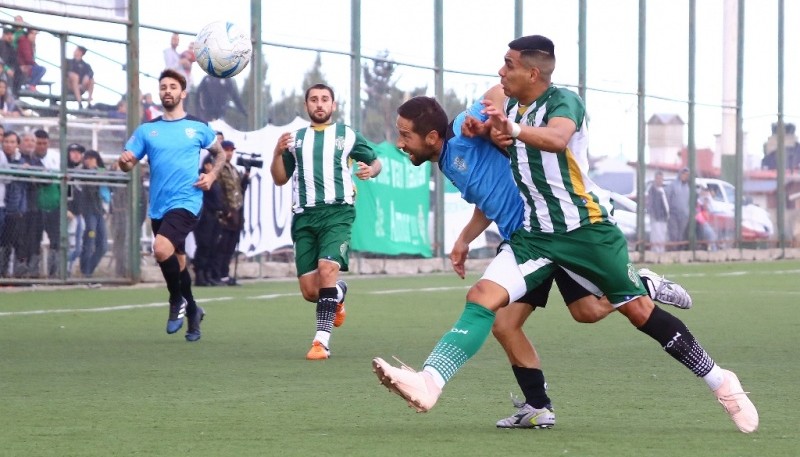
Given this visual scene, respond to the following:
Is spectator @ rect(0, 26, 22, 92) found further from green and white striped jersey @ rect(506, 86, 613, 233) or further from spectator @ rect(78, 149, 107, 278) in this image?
green and white striped jersey @ rect(506, 86, 613, 233)

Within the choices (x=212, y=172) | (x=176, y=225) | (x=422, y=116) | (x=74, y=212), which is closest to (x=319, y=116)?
(x=212, y=172)

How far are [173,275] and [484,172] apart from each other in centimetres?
543

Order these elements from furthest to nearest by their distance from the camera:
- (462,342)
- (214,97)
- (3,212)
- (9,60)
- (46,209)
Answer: (214,97) < (46,209) < (9,60) < (3,212) < (462,342)

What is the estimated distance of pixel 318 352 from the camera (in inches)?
413

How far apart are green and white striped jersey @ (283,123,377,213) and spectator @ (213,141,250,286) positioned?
9.19 metres

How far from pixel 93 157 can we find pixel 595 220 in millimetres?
14106

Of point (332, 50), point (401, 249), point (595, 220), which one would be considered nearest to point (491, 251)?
point (401, 249)

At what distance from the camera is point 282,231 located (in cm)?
2261

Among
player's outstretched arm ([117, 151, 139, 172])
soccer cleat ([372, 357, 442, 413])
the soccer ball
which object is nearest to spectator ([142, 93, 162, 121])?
the soccer ball

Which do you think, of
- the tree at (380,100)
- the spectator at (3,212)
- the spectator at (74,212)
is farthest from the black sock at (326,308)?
the tree at (380,100)

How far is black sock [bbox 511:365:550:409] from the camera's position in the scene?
7.00 metres

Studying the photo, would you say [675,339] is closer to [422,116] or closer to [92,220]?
[422,116]

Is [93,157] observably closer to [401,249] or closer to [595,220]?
[401,249]

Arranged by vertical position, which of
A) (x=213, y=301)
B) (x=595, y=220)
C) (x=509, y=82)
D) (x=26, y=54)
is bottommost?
(x=213, y=301)
